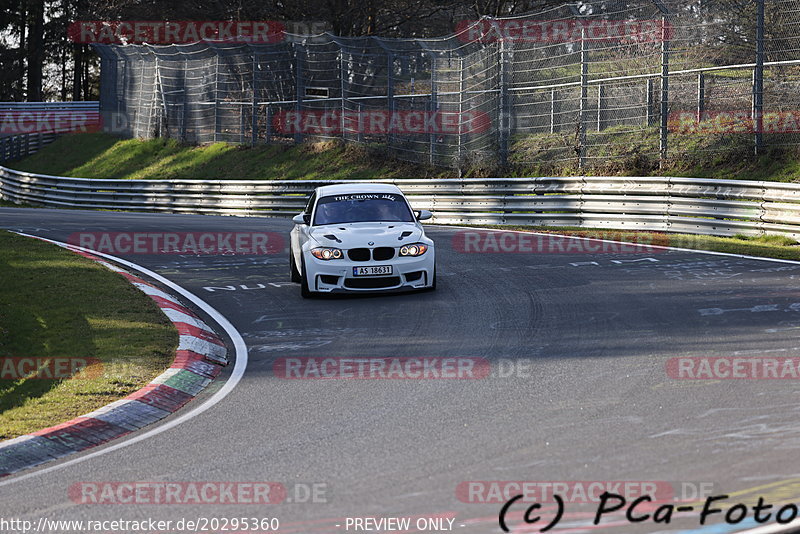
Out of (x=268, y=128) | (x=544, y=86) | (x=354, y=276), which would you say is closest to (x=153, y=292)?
(x=354, y=276)

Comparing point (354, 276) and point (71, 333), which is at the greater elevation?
point (354, 276)

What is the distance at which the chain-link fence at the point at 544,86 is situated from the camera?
21.1 m

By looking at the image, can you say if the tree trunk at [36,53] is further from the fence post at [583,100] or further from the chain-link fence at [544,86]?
the fence post at [583,100]

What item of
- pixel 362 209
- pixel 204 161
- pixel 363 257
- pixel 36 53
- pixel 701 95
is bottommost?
pixel 363 257

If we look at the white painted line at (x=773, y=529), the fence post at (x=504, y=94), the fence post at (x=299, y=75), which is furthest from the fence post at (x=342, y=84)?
the white painted line at (x=773, y=529)

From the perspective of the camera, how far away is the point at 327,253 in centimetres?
1384

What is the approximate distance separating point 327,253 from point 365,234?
58 centimetres

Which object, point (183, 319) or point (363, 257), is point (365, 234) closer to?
point (363, 257)

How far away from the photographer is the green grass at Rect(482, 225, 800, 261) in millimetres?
16781

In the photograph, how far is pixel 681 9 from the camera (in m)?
22.0

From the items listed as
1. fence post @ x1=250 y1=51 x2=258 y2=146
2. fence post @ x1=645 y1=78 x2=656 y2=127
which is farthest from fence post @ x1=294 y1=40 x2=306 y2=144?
fence post @ x1=645 y1=78 x2=656 y2=127

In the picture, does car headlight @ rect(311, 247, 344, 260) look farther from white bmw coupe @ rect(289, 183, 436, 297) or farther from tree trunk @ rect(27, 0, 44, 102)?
tree trunk @ rect(27, 0, 44, 102)

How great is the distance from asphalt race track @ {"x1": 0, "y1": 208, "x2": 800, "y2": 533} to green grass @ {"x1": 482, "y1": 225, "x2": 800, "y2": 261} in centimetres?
268

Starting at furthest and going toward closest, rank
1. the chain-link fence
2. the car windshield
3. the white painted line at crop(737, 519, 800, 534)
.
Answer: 1. the chain-link fence
2. the car windshield
3. the white painted line at crop(737, 519, 800, 534)
